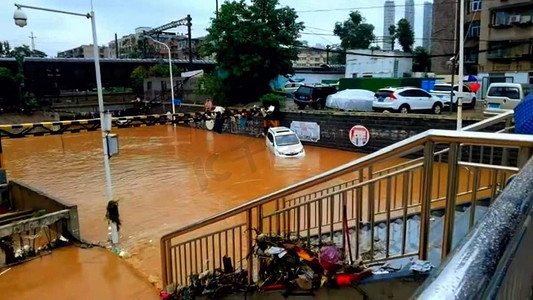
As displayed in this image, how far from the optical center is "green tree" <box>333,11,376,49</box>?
49719mm

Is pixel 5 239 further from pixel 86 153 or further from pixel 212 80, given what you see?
pixel 212 80

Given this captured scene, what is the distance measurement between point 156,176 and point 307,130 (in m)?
7.59

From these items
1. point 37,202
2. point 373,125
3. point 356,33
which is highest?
point 356,33

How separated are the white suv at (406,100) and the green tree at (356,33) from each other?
3305cm

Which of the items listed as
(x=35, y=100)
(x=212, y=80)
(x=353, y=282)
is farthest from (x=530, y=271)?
(x=35, y=100)

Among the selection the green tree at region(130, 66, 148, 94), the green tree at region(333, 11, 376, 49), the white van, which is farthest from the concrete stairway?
the green tree at region(333, 11, 376, 49)

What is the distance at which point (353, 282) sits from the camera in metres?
2.71

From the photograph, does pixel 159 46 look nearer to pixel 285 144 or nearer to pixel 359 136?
pixel 285 144

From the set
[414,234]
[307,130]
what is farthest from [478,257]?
[307,130]

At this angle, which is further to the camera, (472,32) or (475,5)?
(472,32)

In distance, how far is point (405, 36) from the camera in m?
43.2

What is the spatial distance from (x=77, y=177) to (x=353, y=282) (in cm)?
1511

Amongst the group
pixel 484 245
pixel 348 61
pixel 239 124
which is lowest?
pixel 239 124

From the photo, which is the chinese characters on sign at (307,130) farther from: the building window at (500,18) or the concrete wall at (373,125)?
the building window at (500,18)
